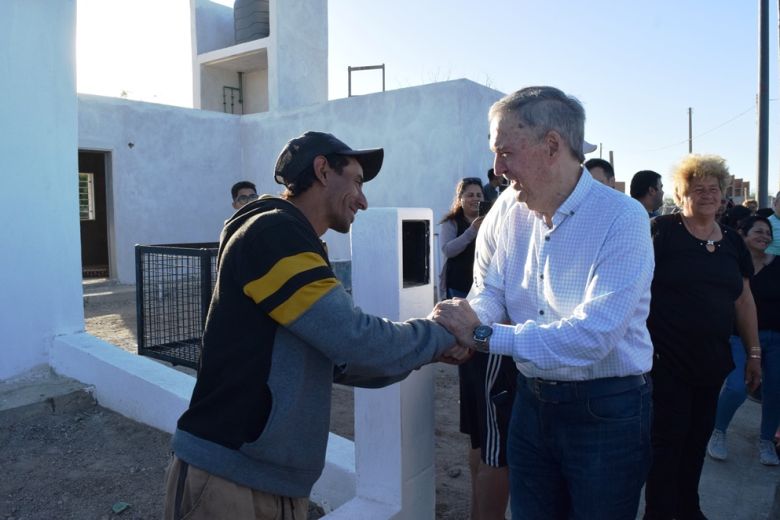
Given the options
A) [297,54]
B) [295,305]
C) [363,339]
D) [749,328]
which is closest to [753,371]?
[749,328]

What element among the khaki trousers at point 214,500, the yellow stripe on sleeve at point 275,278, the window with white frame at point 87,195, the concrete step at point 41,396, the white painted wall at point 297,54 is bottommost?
the concrete step at point 41,396

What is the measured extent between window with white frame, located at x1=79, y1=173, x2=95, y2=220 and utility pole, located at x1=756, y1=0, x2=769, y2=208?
14.6 meters

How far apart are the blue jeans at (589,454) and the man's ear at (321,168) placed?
1043 mm

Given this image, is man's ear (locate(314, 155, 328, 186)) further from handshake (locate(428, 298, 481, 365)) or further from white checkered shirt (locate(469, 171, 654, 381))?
white checkered shirt (locate(469, 171, 654, 381))

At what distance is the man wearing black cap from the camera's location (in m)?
1.67

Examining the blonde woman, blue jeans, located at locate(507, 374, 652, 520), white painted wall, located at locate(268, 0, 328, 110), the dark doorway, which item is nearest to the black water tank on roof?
white painted wall, located at locate(268, 0, 328, 110)

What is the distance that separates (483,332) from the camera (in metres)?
2.09

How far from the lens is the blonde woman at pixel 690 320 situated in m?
3.12

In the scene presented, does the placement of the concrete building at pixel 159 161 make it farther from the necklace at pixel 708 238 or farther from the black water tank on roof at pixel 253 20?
the necklace at pixel 708 238

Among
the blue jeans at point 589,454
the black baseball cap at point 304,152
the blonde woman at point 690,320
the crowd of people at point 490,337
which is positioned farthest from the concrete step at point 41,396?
the blonde woman at point 690,320

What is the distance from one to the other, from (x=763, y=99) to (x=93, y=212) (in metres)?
14.9

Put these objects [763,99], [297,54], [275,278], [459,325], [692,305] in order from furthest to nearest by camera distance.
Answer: [297,54] < [763,99] < [692,305] < [459,325] < [275,278]

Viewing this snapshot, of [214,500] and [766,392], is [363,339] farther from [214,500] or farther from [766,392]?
[766,392]

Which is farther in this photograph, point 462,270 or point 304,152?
point 462,270
